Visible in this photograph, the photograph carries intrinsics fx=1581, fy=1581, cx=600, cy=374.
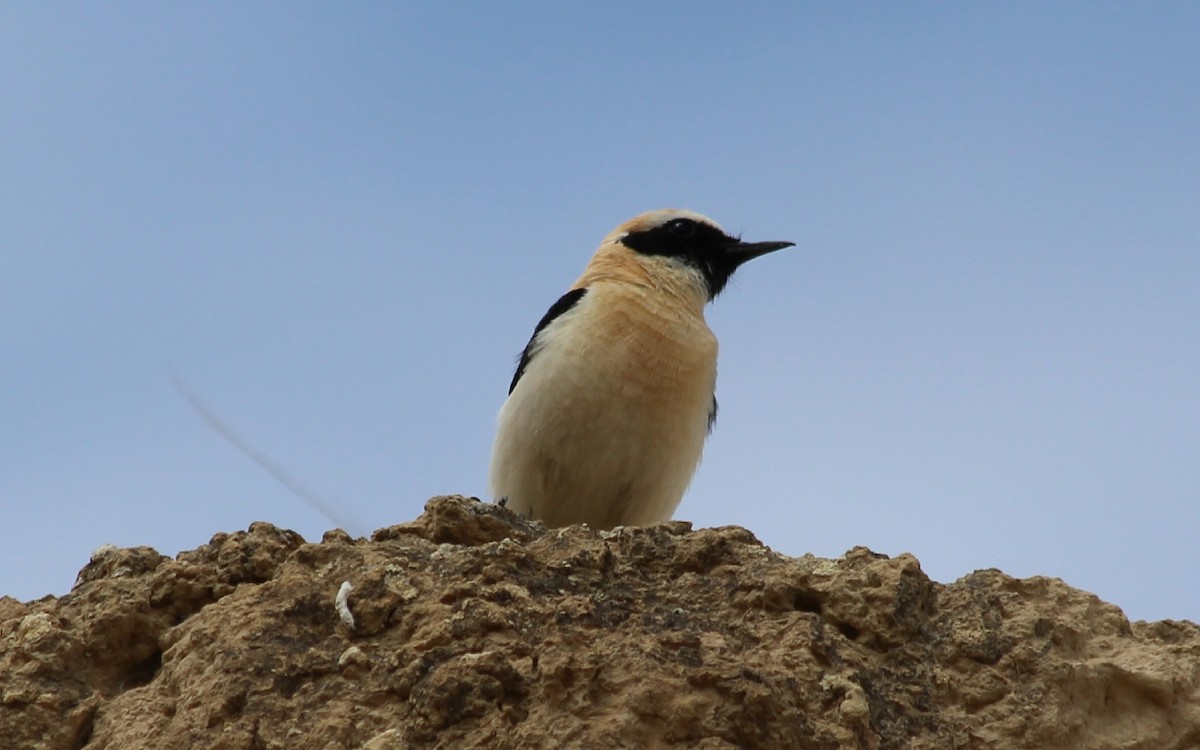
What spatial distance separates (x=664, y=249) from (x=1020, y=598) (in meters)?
4.96

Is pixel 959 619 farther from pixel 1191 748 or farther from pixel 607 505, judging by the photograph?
pixel 607 505

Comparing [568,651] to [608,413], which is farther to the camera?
[608,413]

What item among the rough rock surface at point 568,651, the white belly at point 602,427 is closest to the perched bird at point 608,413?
the white belly at point 602,427

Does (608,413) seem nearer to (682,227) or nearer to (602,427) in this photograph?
(602,427)

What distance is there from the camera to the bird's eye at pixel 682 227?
9688 millimetres

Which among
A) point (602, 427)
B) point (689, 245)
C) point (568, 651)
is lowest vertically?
point (568, 651)

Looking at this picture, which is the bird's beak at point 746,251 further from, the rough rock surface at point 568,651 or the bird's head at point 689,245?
the rough rock surface at point 568,651

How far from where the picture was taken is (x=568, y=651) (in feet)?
13.8

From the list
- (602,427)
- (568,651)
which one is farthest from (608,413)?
(568,651)

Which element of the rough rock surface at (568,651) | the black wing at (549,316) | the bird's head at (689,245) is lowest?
the rough rock surface at (568,651)

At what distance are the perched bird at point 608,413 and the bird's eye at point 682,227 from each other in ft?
3.45

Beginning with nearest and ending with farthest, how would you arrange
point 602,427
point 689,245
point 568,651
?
point 568,651, point 602,427, point 689,245

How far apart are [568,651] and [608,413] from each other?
12.4 feet

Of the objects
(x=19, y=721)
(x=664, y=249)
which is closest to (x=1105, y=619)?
(x=19, y=721)
